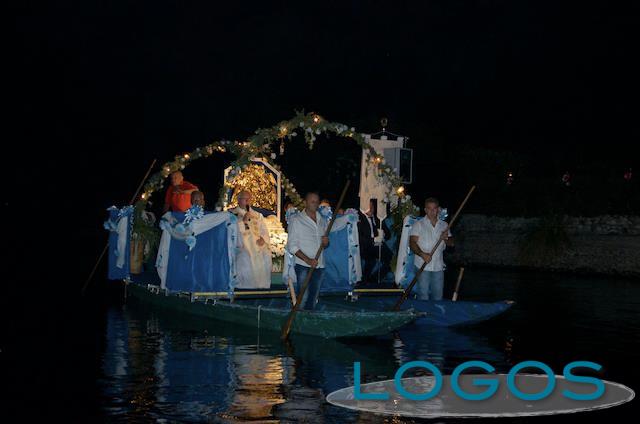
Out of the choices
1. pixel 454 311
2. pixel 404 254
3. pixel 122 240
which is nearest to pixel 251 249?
pixel 404 254

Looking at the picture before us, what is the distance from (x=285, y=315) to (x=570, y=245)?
17787 millimetres

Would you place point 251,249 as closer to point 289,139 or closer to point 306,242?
point 289,139

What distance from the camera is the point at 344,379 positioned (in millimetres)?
10422

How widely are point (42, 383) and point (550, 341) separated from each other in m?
7.37

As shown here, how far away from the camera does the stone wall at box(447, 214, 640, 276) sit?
91.8ft

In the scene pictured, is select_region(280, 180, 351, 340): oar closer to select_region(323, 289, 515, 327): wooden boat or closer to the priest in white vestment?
select_region(323, 289, 515, 327): wooden boat

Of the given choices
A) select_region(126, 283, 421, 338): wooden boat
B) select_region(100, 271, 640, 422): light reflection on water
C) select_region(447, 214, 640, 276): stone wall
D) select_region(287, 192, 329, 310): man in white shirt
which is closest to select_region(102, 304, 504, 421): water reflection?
select_region(100, 271, 640, 422): light reflection on water

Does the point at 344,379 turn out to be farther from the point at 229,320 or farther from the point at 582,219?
the point at 582,219

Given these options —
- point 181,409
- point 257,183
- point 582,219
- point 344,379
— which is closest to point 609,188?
point 582,219

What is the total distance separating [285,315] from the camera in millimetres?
13641

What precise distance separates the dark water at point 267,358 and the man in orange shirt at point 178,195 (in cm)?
212

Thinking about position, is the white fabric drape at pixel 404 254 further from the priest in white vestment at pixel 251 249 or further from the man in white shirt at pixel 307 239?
the priest in white vestment at pixel 251 249

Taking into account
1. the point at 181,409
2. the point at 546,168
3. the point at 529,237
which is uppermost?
the point at 546,168

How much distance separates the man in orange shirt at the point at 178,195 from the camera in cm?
1902
